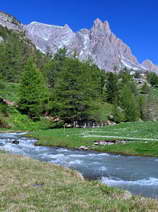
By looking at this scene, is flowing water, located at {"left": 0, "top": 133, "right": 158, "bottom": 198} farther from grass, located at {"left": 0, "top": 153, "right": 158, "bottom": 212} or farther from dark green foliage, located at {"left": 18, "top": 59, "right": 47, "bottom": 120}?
dark green foliage, located at {"left": 18, "top": 59, "right": 47, "bottom": 120}

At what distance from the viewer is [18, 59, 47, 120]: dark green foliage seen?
57069mm

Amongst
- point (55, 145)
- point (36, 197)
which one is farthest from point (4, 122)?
point (36, 197)

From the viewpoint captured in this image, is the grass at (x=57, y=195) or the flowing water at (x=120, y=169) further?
the flowing water at (x=120, y=169)

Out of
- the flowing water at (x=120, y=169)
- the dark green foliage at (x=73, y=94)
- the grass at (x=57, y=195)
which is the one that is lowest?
the flowing water at (x=120, y=169)

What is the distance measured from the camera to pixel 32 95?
5784cm

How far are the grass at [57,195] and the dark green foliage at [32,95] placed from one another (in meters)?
44.2

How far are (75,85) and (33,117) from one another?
1197 cm

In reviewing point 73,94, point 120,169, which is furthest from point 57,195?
point 73,94

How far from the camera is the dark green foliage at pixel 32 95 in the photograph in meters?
57.1

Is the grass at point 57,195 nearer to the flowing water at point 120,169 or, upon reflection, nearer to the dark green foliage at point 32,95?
the flowing water at point 120,169

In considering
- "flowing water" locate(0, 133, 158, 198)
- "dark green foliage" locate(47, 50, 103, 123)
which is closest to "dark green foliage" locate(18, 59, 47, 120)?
"dark green foliage" locate(47, 50, 103, 123)

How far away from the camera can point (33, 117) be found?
5725 centimetres

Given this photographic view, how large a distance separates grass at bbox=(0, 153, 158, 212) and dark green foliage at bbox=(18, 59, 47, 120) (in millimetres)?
44171

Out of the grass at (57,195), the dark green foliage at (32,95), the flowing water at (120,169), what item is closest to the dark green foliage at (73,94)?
the dark green foliage at (32,95)
